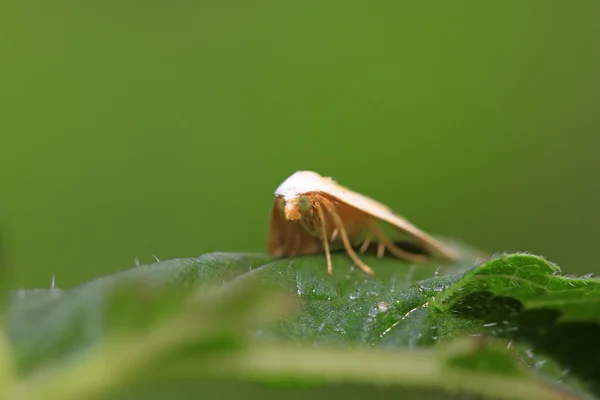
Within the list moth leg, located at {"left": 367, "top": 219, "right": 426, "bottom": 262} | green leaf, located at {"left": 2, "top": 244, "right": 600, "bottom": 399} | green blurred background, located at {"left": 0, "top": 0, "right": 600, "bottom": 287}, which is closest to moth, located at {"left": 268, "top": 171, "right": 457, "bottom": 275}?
moth leg, located at {"left": 367, "top": 219, "right": 426, "bottom": 262}

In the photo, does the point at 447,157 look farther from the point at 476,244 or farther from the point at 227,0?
the point at 227,0

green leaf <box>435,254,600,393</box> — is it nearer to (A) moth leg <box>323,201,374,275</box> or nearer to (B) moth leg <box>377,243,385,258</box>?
(A) moth leg <box>323,201,374,275</box>

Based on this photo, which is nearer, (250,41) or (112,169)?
(112,169)

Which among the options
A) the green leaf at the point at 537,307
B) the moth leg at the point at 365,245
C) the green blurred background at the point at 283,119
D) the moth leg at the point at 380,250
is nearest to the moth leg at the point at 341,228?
the moth leg at the point at 365,245

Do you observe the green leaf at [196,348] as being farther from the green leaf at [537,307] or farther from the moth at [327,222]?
the moth at [327,222]

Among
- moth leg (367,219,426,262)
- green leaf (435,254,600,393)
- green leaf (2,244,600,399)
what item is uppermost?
green leaf (2,244,600,399)

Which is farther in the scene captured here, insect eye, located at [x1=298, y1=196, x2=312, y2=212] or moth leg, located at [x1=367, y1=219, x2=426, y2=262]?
moth leg, located at [x1=367, y1=219, x2=426, y2=262]

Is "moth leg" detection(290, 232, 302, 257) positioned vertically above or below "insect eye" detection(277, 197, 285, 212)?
below

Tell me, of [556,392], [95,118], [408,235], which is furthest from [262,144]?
[556,392]
